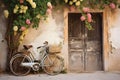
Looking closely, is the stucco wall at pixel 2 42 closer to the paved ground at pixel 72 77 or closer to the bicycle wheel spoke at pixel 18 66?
the bicycle wheel spoke at pixel 18 66

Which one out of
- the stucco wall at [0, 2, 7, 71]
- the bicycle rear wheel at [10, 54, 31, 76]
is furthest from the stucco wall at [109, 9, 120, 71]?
the stucco wall at [0, 2, 7, 71]

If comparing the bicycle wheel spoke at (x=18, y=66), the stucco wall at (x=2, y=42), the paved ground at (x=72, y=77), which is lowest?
the paved ground at (x=72, y=77)

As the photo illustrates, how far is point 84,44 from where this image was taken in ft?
44.1

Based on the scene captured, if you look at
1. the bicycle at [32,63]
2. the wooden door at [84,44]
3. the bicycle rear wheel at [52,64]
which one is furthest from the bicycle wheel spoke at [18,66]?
the wooden door at [84,44]

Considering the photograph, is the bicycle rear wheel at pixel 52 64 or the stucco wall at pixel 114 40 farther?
the stucco wall at pixel 114 40

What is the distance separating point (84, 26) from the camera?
13406 mm

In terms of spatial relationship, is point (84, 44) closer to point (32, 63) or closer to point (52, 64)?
point (52, 64)

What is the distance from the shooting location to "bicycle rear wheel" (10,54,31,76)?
40.6ft

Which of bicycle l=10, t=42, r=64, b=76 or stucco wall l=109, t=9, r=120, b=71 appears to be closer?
bicycle l=10, t=42, r=64, b=76

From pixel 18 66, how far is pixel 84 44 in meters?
2.59

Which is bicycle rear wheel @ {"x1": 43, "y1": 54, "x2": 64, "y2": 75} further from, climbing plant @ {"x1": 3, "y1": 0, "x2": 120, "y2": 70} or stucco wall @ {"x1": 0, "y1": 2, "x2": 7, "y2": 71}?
stucco wall @ {"x1": 0, "y1": 2, "x2": 7, "y2": 71}

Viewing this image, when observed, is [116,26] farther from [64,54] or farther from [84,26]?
[64,54]

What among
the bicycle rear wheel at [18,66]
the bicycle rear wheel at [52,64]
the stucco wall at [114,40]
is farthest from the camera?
the stucco wall at [114,40]

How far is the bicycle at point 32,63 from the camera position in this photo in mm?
12391
